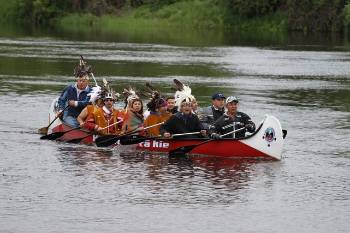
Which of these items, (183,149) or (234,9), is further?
(234,9)

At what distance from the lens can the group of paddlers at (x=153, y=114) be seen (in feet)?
79.5

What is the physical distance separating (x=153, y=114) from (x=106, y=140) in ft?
4.32

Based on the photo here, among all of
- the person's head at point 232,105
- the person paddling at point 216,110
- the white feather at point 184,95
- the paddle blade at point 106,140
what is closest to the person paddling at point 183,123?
the person paddling at point 216,110

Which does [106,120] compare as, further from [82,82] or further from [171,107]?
[171,107]

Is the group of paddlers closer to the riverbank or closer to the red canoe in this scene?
the red canoe

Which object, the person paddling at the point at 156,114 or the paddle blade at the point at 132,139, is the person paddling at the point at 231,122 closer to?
the person paddling at the point at 156,114

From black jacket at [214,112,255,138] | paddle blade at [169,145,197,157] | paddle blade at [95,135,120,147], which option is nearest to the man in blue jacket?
paddle blade at [95,135,120,147]

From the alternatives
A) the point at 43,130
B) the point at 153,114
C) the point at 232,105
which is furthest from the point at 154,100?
the point at 43,130

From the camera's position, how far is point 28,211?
1814 cm

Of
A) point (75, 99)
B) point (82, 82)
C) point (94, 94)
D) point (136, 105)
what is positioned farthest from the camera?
point (75, 99)

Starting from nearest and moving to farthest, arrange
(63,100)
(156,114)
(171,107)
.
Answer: (156,114), (171,107), (63,100)

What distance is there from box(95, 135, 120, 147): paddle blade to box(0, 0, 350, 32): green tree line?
6899 cm

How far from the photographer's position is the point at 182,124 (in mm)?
24297

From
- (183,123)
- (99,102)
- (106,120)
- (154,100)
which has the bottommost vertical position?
(106,120)
